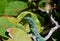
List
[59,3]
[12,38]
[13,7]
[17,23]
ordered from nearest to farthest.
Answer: [12,38] → [17,23] → [13,7] → [59,3]

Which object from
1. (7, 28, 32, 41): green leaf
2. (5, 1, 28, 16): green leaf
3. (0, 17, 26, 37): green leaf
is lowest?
(7, 28, 32, 41): green leaf

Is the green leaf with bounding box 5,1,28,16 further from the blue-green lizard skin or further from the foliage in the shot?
the blue-green lizard skin

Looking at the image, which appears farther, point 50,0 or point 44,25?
point 50,0

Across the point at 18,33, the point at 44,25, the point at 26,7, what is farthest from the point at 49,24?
the point at 18,33

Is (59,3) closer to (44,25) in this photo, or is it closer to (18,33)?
(44,25)

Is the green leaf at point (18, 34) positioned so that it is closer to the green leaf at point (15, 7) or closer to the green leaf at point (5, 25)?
the green leaf at point (5, 25)

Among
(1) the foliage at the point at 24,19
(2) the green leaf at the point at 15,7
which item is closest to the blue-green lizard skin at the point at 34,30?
(1) the foliage at the point at 24,19

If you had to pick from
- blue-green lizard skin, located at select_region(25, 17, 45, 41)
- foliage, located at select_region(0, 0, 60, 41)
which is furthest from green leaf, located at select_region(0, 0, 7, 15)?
blue-green lizard skin, located at select_region(25, 17, 45, 41)

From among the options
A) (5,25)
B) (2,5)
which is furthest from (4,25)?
(2,5)
